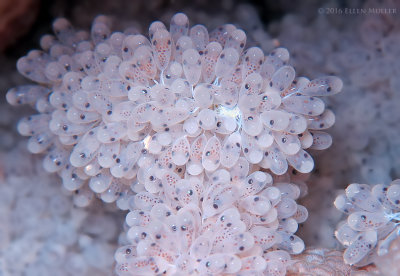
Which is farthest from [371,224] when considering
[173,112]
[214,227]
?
[173,112]

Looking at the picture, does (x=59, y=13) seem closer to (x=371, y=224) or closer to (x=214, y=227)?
(x=214, y=227)

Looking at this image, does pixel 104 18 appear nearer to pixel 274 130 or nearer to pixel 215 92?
pixel 215 92

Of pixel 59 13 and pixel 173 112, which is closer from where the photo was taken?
pixel 173 112

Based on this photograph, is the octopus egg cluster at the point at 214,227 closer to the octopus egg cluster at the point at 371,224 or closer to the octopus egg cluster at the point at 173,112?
the octopus egg cluster at the point at 173,112

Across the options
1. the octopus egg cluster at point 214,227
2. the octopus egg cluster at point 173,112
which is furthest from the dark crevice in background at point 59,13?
the octopus egg cluster at point 214,227

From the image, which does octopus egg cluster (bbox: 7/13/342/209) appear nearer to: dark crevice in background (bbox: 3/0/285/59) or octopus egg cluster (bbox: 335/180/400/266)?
octopus egg cluster (bbox: 335/180/400/266)

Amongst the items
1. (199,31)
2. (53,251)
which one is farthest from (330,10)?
(53,251)

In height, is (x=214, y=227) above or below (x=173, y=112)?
below
